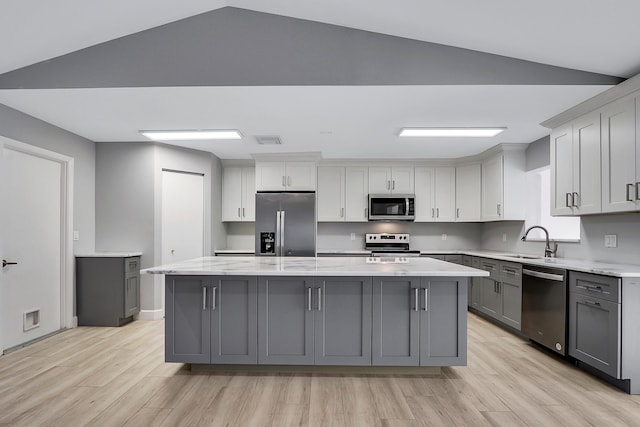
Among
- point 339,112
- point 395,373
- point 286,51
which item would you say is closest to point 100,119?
point 286,51

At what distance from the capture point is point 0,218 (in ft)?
11.4

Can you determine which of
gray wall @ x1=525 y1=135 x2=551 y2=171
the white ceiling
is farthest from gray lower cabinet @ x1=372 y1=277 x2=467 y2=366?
gray wall @ x1=525 y1=135 x2=551 y2=171

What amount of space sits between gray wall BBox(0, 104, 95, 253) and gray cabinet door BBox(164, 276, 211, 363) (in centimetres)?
226

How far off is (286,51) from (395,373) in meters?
2.76

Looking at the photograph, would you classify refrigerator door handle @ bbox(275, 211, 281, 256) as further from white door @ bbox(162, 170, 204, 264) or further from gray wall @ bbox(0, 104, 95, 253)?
gray wall @ bbox(0, 104, 95, 253)

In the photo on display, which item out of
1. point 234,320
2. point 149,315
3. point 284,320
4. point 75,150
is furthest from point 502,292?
point 75,150

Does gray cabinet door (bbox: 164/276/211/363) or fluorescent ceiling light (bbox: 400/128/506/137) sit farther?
fluorescent ceiling light (bbox: 400/128/506/137)

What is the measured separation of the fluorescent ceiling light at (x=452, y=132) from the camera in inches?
162

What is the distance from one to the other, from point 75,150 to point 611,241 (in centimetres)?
587

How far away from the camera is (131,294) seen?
15.3 feet

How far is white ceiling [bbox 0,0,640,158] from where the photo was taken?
247 cm

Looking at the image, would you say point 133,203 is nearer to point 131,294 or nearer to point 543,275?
point 131,294

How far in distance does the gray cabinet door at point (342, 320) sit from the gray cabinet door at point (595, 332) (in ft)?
5.75

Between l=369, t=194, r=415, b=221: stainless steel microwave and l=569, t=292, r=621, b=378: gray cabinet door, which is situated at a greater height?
l=369, t=194, r=415, b=221: stainless steel microwave
